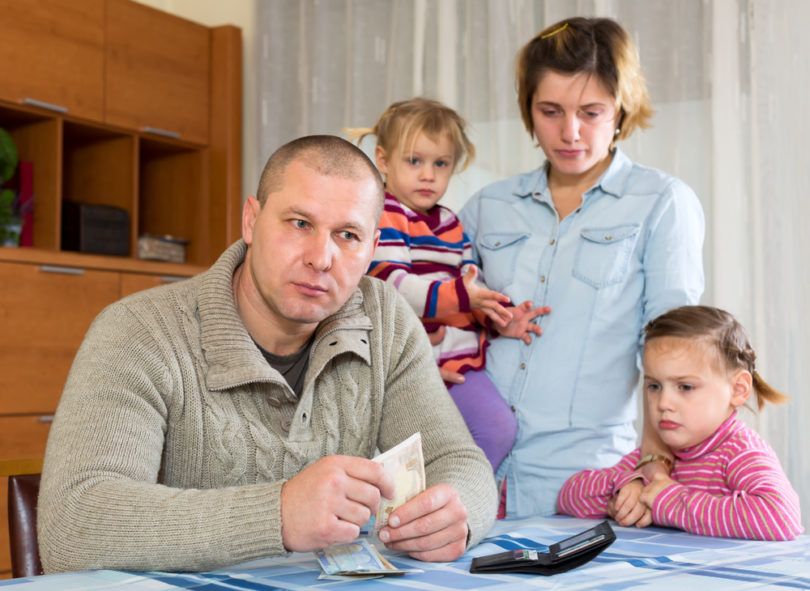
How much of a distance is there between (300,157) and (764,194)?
81.0 inches

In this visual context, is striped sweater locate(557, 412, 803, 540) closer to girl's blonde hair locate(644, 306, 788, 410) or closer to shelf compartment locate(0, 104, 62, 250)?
girl's blonde hair locate(644, 306, 788, 410)

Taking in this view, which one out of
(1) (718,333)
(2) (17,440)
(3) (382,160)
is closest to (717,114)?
(3) (382,160)

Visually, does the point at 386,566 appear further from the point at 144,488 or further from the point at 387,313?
the point at 387,313

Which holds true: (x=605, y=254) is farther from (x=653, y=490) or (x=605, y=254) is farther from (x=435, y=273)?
(x=653, y=490)

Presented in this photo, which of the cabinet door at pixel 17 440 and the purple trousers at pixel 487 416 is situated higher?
the purple trousers at pixel 487 416

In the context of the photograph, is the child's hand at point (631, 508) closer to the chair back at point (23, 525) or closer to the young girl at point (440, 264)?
the young girl at point (440, 264)

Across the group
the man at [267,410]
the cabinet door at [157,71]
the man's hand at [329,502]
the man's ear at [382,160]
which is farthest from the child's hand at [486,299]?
the cabinet door at [157,71]

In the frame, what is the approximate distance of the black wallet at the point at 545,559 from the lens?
1196 mm

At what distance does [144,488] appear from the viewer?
3.98 ft

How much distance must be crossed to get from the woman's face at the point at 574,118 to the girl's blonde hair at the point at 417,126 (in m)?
0.29

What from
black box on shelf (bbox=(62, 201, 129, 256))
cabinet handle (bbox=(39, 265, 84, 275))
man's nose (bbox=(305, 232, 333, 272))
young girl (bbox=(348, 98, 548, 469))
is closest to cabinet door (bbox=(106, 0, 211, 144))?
black box on shelf (bbox=(62, 201, 129, 256))

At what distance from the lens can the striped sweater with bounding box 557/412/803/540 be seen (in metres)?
1.54

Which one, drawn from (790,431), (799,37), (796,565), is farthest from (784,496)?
(799,37)

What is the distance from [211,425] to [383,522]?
0.33m
